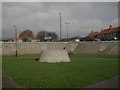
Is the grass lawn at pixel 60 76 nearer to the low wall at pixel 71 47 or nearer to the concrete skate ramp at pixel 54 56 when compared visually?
the concrete skate ramp at pixel 54 56

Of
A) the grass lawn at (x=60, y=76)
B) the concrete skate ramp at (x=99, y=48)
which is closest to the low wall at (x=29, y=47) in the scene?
the concrete skate ramp at (x=99, y=48)

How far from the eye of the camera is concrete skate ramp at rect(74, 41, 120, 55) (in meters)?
47.0

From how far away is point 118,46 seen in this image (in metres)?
46.7

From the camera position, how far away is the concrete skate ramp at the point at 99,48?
4704cm

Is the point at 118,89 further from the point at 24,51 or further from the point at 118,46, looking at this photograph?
the point at 24,51

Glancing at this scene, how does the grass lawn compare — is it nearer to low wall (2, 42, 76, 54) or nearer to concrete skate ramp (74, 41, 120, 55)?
concrete skate ramp (74, 41, 120, 55)

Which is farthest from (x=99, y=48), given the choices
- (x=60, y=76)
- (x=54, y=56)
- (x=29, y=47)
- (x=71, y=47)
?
(x=60, y=76)

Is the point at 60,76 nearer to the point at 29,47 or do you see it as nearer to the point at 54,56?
the point at 54,56

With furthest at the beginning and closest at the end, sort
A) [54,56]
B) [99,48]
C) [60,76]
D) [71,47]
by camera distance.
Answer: [71,47]
[99,48]
[54,56]
[60,76]

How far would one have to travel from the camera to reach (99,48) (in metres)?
52.5

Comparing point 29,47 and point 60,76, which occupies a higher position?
point 29,47

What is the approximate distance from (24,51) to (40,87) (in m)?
51.0

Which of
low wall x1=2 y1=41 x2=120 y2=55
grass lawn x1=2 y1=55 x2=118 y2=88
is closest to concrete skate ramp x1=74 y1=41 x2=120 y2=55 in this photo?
low wall x1=2 y1=41 x2=120 y2=55

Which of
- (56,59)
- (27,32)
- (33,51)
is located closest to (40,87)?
(56,59)
